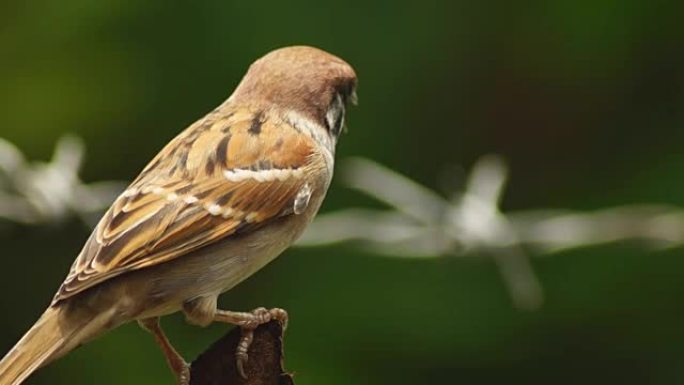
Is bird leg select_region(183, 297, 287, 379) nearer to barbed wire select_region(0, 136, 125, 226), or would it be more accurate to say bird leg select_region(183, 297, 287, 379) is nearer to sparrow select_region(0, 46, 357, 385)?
sparrow select_region(0, 46, 357, 385)

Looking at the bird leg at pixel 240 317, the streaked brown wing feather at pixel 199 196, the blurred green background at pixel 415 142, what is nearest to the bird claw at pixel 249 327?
the bird leg at pixel 240 317

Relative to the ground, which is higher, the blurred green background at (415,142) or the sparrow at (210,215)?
the blurred green background at (415,142)

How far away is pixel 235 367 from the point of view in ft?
11.3

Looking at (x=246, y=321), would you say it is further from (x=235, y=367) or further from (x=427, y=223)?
(x=427, y=223)

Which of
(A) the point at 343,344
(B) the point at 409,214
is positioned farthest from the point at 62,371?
(B) the point at 409,214

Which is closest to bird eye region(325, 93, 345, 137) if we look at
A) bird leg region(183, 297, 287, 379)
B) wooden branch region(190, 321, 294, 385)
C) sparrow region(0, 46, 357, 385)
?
sparrow region(0, 46, 357, 385)

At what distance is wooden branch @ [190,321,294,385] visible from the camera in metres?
3.45

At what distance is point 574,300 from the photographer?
613 cm

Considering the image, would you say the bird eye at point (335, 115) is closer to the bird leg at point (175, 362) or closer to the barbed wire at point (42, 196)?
the bird leg at point (175, 362)

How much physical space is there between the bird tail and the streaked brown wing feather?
51mm

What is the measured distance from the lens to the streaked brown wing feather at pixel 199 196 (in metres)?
3.92

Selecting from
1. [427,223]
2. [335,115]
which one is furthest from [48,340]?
[427,223]

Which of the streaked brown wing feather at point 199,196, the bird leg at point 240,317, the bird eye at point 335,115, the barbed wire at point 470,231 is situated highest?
the barbed wire at point 470,231

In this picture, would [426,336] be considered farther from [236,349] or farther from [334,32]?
[236,349]
